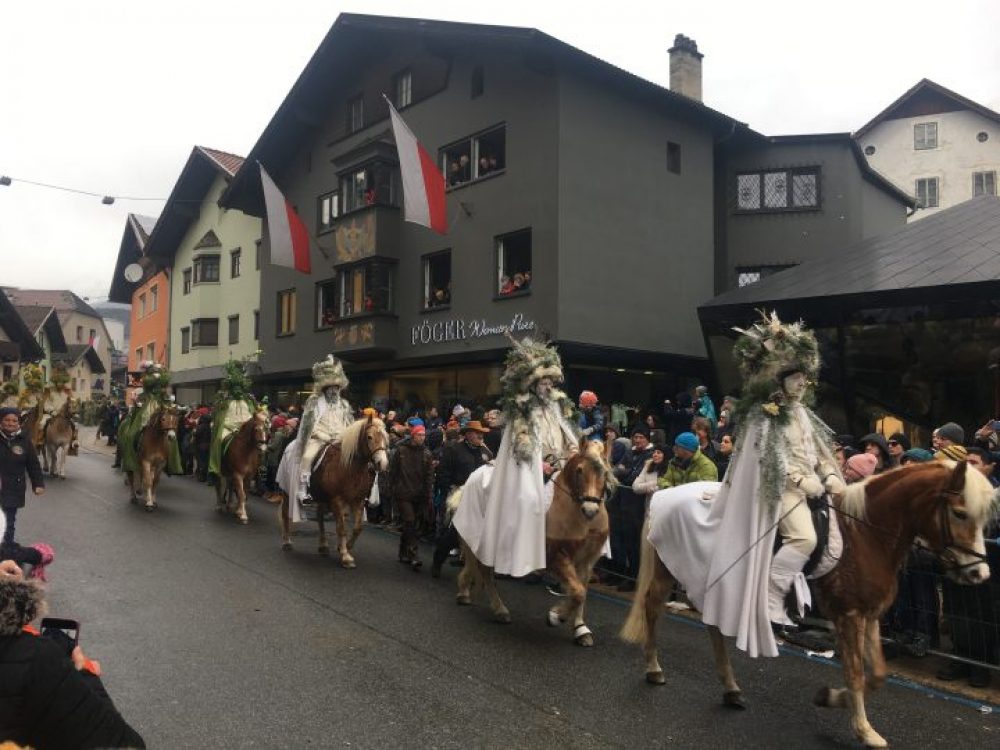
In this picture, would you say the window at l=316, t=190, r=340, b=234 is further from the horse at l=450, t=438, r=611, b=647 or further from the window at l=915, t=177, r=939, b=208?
the window at l=915, t=177, r=939, b=208

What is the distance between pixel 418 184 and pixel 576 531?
47.4ft

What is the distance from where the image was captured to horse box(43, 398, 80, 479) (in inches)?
843

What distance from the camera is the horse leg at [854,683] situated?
206 inches

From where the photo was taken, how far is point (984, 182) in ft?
131

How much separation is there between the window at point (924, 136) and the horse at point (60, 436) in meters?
40.3

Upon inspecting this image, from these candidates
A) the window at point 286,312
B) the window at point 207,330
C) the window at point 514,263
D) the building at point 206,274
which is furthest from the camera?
the window at point 207,330

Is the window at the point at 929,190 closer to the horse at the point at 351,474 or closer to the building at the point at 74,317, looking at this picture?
the horse at the point at 351,474

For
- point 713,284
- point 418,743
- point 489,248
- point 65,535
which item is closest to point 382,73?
point 489,248

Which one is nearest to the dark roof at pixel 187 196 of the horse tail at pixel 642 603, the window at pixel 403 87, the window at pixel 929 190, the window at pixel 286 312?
the window at pixel 286 312

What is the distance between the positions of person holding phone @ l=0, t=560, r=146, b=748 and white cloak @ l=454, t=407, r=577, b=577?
4.85 meters

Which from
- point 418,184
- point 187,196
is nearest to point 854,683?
point 418,184

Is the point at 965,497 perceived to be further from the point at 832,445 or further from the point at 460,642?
the point at 460,642

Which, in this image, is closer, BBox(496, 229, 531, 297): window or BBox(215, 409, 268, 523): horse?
BBox(215, 409, 268, 523): horse

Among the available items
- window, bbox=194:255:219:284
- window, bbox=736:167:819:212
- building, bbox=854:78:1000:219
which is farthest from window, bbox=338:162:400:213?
building, bbox=854:78:1000:219
